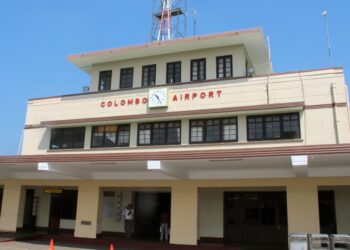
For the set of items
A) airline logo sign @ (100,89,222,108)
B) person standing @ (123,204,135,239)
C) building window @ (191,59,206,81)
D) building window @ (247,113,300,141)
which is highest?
building window @ (191,59,206,81)

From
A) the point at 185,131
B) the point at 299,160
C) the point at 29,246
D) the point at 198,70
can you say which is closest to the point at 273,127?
the point at 185,131

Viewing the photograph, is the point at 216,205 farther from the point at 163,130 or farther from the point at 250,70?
the point at 250,70

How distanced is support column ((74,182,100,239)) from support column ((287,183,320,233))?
9916 mm

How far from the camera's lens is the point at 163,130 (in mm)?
21250

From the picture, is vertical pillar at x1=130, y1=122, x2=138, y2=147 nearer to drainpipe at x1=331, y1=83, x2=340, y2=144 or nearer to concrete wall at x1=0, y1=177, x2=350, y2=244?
concrete wall at x1=0, y1=177, x2=350, y2=244

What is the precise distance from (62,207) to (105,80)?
8.45 m

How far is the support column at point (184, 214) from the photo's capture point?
18.3 m

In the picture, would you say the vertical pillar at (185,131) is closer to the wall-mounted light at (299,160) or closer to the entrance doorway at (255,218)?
the entrance doorway at (255,218)

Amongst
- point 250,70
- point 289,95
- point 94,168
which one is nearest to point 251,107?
point 289,95

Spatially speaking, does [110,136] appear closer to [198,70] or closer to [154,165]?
[198,70]

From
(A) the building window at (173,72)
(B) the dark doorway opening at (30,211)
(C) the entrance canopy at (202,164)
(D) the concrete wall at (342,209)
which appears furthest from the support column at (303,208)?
(B) the dark doorway opening at (30,211)

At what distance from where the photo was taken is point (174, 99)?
2142 centimetres

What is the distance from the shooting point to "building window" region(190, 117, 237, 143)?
1980cm

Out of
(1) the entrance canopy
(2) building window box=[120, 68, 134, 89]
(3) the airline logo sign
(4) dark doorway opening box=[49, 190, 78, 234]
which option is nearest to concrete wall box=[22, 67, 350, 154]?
(3) the airline logo sign
